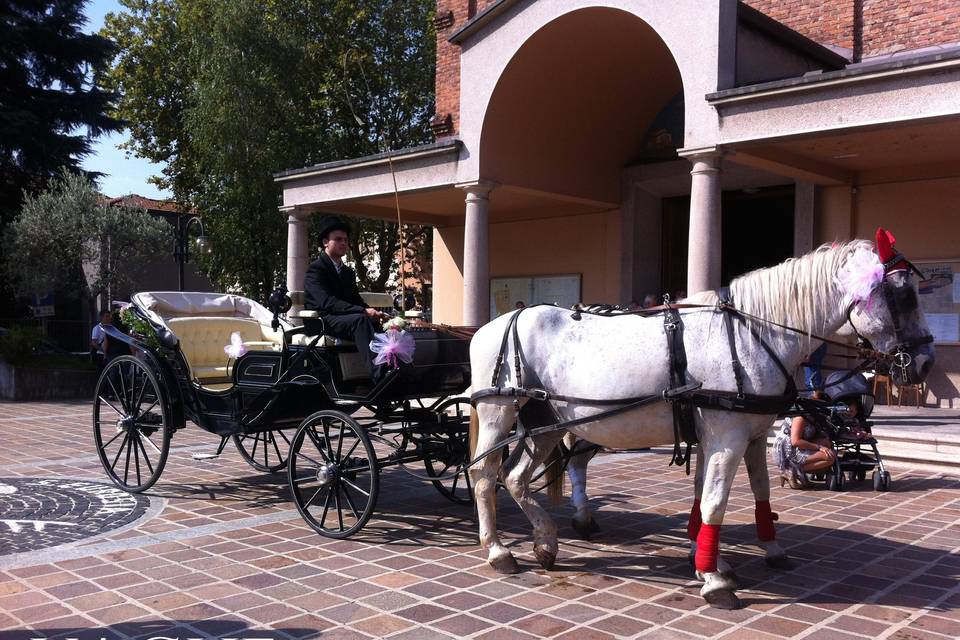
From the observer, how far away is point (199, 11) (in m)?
27.0

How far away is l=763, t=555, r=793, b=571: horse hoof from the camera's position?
5.19m

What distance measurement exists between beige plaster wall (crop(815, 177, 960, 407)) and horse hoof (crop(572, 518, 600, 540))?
7690 mm

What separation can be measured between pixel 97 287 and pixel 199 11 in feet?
35.9

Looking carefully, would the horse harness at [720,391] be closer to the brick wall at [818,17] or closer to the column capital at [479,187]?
the column capital at [479,187]

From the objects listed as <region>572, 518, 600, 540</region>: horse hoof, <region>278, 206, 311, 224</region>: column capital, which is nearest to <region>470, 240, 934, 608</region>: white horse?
<region>572, 518, 600, 540</region>: horse hoof

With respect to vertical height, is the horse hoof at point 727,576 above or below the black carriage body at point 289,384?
below

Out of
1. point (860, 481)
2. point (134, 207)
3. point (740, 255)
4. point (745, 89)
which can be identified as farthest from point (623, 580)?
point (134, 207)

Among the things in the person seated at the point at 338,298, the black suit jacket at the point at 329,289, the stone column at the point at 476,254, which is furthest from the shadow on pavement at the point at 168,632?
the stone column at the point at 476,254

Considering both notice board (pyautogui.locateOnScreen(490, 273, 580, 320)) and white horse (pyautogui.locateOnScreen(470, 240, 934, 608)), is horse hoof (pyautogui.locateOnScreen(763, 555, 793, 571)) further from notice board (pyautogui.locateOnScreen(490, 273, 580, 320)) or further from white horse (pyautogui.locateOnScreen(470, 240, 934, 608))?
notice board (pyautogui.locateOnScreen(490, 273, 580, 320))

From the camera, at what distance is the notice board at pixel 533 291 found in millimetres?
16922

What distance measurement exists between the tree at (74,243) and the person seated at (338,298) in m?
17.3

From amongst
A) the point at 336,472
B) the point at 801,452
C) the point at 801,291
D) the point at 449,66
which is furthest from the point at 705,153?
the point at 449,66

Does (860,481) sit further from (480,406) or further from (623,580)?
(480,406)

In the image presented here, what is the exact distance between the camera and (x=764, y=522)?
5137 millimetres
